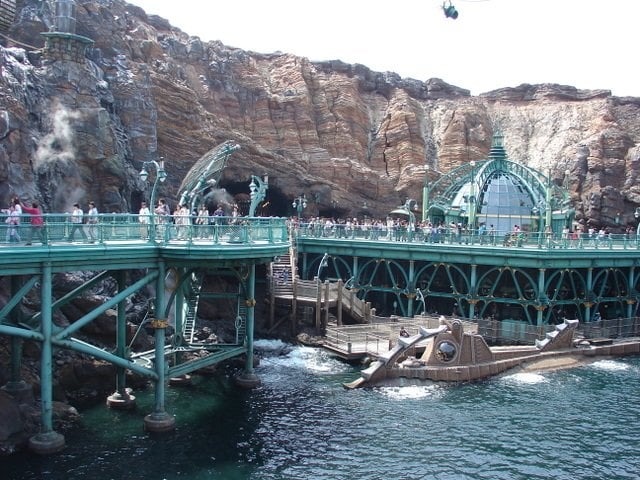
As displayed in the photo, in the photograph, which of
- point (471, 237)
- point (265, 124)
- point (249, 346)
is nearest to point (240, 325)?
point (249, 346)

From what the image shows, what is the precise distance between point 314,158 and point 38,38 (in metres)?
26.8

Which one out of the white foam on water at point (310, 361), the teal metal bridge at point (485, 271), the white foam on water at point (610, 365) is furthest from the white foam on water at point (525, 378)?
the white foam on water at point (310, 361)

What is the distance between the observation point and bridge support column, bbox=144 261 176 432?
23125 mm

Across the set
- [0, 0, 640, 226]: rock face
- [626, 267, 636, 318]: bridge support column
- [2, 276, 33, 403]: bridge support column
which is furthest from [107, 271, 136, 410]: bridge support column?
[626, 267, 636, 318]: bridge support column

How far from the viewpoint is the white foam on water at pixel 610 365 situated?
111ft

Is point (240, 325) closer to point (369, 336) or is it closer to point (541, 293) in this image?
point (369, 336)

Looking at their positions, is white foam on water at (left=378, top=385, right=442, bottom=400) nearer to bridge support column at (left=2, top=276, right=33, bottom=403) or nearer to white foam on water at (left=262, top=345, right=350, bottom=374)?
white foam on water at (left=262, top=345, right=350, bottom=374)

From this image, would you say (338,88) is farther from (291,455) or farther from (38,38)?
(291,455)

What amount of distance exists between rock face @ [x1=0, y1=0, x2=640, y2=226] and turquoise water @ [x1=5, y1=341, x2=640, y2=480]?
12.7 metres

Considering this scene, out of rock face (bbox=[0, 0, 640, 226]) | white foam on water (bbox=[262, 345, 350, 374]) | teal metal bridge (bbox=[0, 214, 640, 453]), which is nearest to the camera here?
teal metal bridge (bbox=[0, 214, 640, 453])

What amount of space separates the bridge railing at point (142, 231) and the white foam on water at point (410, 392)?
25.9 feet

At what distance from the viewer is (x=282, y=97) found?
64.5 metres

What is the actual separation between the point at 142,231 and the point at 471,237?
22776mm

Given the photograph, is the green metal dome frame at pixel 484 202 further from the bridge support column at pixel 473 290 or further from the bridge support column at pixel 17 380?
the bridge support column at pixel 17 380
